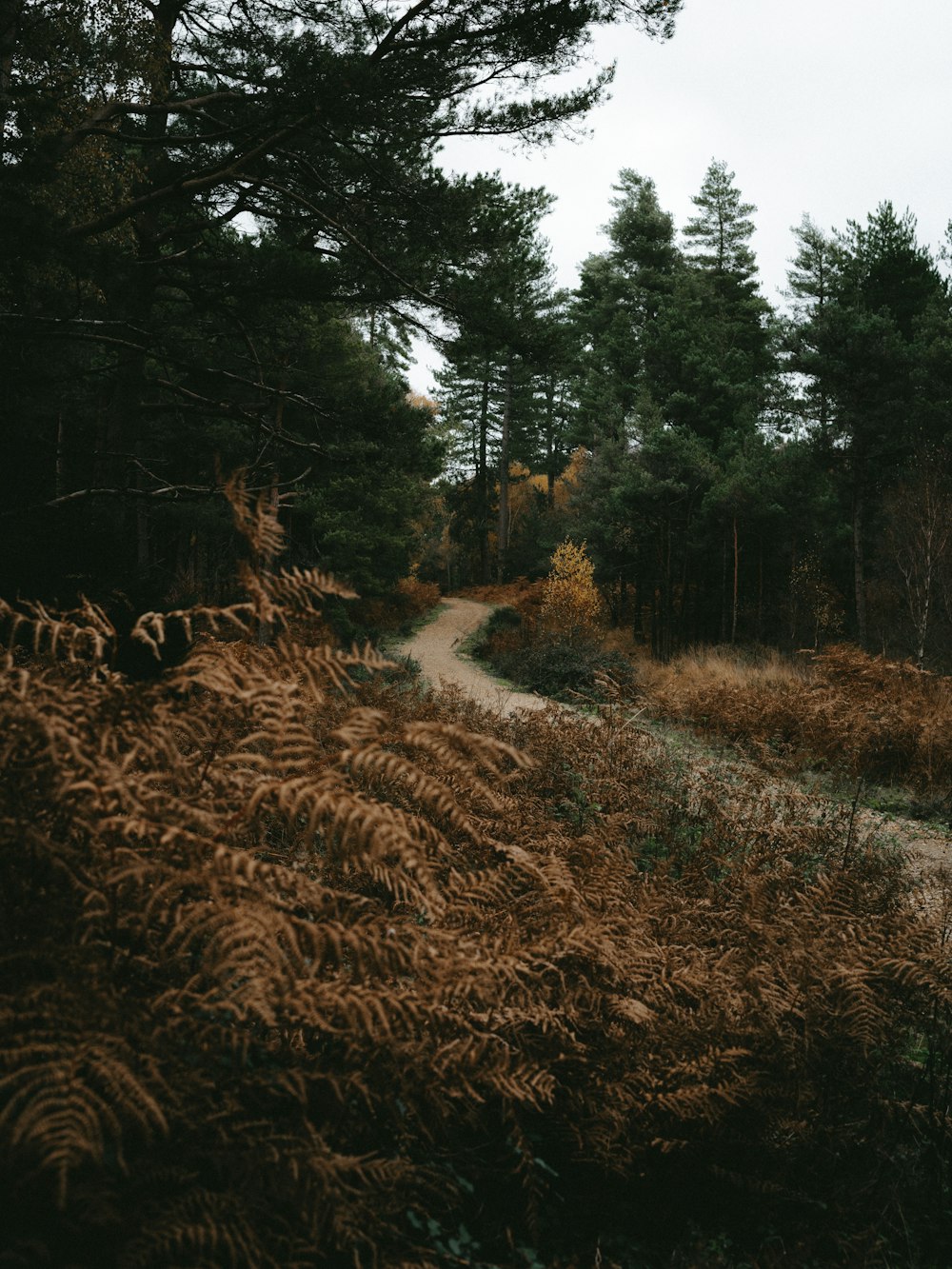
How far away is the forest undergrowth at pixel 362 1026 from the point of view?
1226mm

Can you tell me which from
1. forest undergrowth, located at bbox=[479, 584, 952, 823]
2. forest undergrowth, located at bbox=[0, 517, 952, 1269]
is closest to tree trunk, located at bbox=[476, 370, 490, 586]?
forest undergrowth, located at bbox=[479, 584, 952, 823]

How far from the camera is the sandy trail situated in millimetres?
12300

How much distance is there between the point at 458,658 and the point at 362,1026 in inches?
711

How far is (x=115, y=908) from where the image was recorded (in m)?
1.37

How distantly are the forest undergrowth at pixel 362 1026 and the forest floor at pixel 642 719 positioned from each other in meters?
2.83

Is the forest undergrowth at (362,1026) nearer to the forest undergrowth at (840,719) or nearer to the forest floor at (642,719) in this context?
the forest floor at (642,719)

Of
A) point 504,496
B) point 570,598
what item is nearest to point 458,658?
point 570,598

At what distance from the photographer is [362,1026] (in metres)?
1.56

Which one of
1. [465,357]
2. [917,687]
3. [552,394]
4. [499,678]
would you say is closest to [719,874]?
[465,357]

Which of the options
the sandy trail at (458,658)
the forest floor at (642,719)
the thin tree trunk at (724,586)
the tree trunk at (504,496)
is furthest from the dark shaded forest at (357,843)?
the tree trunk at (504,496)

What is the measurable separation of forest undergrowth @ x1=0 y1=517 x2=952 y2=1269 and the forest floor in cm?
283

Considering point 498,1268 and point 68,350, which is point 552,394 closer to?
point 68,350

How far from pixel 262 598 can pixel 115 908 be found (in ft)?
2.23

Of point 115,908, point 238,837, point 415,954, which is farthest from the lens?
point 238,837
